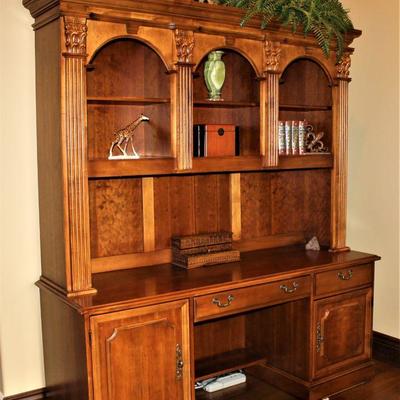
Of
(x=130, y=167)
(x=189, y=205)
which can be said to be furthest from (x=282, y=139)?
(x=130, y=167)

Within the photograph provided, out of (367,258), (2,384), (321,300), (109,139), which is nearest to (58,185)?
(109,139)

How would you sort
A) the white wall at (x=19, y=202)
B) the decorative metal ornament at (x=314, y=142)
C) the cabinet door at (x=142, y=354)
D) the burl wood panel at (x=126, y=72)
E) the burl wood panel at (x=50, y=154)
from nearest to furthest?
the cabinet door at (x=142, y=354) < the burl wood panel at (x=50, y=154) < the white wall at (x=19, y=202) < the burl wood panel at (x=126, y=72) < the decorative metal ornament at (x=314, y=142)

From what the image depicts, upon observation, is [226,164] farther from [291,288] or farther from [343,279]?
[343,279]

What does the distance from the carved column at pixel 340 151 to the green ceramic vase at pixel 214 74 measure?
2.50ft

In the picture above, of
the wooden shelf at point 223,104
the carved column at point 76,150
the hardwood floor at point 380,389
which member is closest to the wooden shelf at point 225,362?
the hardwood floor at point 380,389

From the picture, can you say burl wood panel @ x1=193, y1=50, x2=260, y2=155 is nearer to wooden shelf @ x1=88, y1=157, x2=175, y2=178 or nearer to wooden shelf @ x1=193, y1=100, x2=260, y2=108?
wooden shelf @ x1=193, y1=100, x2=260, y2=108

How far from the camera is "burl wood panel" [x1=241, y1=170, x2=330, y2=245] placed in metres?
3.60

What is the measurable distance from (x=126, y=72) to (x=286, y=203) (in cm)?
140

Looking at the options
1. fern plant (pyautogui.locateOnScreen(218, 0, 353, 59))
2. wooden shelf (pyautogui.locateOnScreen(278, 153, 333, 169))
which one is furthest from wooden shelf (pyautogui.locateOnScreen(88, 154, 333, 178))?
fern plant (pyautogui.locateOnScreen(218, 0, 353, 59))

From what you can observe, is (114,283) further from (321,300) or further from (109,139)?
(321,300)

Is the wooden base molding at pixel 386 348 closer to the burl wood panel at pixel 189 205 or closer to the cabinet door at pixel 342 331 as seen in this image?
the cabinet door at pixel 342 331

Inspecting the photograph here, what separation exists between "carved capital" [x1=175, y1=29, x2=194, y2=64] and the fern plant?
33cm

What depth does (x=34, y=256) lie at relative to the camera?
9.75 feet

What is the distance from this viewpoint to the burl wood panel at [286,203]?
3.60m
